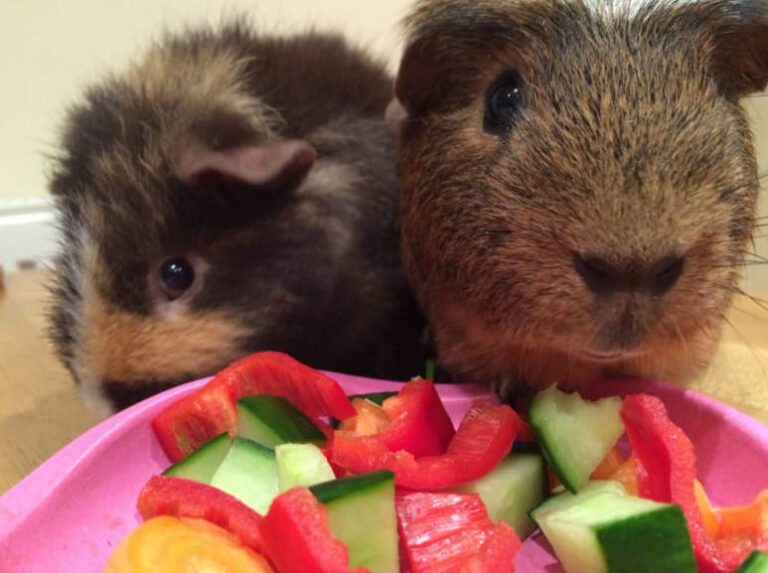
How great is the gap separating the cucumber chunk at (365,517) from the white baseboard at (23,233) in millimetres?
2212

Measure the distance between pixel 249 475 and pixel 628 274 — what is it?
0.53 metres

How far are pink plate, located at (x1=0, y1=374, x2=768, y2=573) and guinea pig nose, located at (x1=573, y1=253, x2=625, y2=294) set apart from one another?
1.04 ft

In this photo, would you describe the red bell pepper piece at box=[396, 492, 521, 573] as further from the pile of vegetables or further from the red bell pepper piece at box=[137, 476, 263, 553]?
the red bell pepper piece at box=[137, 476, 263, 553]

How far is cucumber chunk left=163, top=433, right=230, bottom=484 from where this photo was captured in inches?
44.4

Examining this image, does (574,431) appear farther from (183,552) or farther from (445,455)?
Answer: (183,552)

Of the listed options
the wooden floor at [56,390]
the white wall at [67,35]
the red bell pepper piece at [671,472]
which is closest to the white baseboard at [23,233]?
the white wall at [67,35]

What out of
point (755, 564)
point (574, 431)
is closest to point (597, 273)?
point (574, 431)

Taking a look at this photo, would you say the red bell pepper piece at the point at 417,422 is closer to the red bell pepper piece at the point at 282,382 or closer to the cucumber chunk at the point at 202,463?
the red bell pepper piece at the point at 282,382

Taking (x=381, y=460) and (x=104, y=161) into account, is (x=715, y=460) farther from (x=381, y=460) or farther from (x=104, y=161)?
(x=104, y=161)

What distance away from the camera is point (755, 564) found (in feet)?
3.04

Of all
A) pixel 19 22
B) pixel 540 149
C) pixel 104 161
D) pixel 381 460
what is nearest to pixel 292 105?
pixel 104 161

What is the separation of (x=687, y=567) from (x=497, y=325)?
1.27 feet

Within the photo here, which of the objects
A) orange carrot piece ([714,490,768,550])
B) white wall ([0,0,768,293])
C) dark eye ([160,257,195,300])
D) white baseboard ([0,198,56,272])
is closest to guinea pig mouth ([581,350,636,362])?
orange carrot piece ([714,490,768,550])

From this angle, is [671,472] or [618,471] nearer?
[671,472]
